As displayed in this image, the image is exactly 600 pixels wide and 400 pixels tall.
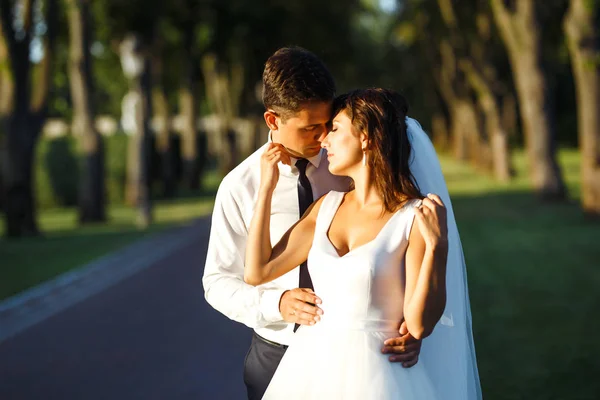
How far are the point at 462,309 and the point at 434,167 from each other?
0.49 meters

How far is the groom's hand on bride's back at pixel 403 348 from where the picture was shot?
3393 mm

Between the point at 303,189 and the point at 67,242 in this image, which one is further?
the point at 67,242

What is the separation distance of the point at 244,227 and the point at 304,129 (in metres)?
0.43

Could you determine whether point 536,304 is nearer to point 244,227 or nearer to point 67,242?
point 244,227

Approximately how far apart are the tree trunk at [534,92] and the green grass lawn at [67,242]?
781 cm

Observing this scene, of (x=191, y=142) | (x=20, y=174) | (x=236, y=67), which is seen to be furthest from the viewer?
(x=236, y=67)

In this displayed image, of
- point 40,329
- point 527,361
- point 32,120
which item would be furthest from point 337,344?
point 32,120

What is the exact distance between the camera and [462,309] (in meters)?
3.70

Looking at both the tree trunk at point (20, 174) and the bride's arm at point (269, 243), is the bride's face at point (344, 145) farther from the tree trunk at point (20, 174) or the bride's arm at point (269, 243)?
the tree trunk at point (20, 174)

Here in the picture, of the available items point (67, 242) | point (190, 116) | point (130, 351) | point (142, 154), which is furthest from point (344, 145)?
point (190, 116)

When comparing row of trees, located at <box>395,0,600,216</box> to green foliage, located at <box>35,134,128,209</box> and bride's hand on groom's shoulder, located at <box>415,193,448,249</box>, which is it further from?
bride's hand on groom's shoulder, located at <box>415,193,448,249</box>

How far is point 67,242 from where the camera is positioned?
19.6 meters

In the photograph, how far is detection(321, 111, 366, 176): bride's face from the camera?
345cm

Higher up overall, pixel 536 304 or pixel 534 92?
pixel 534 92
